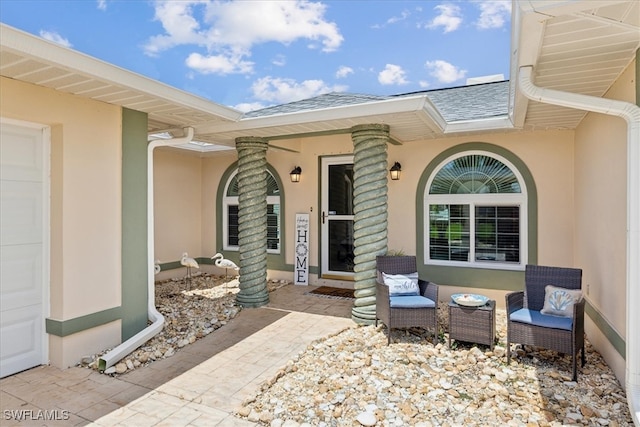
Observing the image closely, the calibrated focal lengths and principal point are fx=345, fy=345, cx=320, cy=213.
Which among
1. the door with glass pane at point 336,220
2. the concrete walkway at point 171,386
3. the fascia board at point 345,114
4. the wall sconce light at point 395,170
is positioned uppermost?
the fascia board at point 345,114

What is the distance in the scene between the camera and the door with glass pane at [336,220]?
7.54m

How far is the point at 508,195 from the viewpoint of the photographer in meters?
6.00

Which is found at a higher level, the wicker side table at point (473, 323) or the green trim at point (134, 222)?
the green trim at point (134, 222)

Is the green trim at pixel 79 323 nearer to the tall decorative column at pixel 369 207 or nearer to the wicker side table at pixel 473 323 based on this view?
the tall decorative column at pixel 369 207

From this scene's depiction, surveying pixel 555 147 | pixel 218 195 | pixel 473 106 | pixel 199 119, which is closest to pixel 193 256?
pixel 218 195

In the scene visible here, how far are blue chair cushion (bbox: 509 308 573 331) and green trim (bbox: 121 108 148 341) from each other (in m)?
4.64

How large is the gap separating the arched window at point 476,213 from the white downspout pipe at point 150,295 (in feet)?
14.9

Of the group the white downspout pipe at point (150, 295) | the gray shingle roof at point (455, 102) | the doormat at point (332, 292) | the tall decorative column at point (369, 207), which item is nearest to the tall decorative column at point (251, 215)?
the gray shingle roof at point (455, 102)

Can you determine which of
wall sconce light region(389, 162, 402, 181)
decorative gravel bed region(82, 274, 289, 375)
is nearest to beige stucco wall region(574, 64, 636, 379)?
wall sconce light region(389, 162, 402, 181)

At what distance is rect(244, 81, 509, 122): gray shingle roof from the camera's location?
5238 millimetres

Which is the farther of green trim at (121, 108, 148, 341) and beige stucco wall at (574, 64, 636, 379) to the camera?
green trim at (121, 108, 148, 341)

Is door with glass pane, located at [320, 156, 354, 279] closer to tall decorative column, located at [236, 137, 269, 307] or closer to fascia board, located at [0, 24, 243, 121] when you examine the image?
tall decorative column, located at [236, 137, 269, 307]

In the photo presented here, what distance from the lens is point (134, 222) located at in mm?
4535

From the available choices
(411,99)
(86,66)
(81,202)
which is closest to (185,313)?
(81,202)
